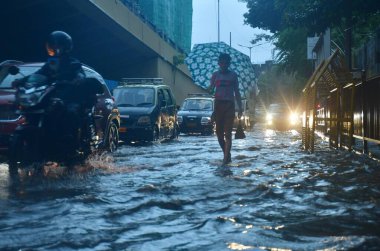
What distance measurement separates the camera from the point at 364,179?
6.62m

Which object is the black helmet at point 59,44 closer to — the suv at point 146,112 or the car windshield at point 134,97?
the suv at point 146,112

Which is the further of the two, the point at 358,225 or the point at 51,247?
the point at 358,225

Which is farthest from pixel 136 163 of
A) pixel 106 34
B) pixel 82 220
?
pixel 106 34

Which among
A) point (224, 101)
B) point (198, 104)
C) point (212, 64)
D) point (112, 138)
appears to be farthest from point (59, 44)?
point (212, 64)

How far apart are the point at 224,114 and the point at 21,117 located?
333cm

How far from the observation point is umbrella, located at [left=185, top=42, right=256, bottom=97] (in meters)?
23.8

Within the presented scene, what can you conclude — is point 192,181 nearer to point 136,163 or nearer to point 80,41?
point 136,163

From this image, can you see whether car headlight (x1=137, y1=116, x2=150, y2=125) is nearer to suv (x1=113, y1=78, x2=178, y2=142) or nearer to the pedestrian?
suv (x1=113, y1=78, x2=178, y2=142)

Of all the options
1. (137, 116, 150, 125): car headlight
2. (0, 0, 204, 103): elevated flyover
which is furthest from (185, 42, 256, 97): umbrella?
(137, 116, 150, 125): car headlight

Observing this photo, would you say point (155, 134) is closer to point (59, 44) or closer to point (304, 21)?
point (304, 21)

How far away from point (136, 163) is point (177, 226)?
4.87 metres

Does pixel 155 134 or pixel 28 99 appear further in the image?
pixel 155 134

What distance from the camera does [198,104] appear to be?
77.0ft

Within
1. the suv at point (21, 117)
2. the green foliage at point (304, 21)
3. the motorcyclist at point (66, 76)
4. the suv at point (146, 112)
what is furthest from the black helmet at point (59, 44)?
the suv at point (146, 112)
